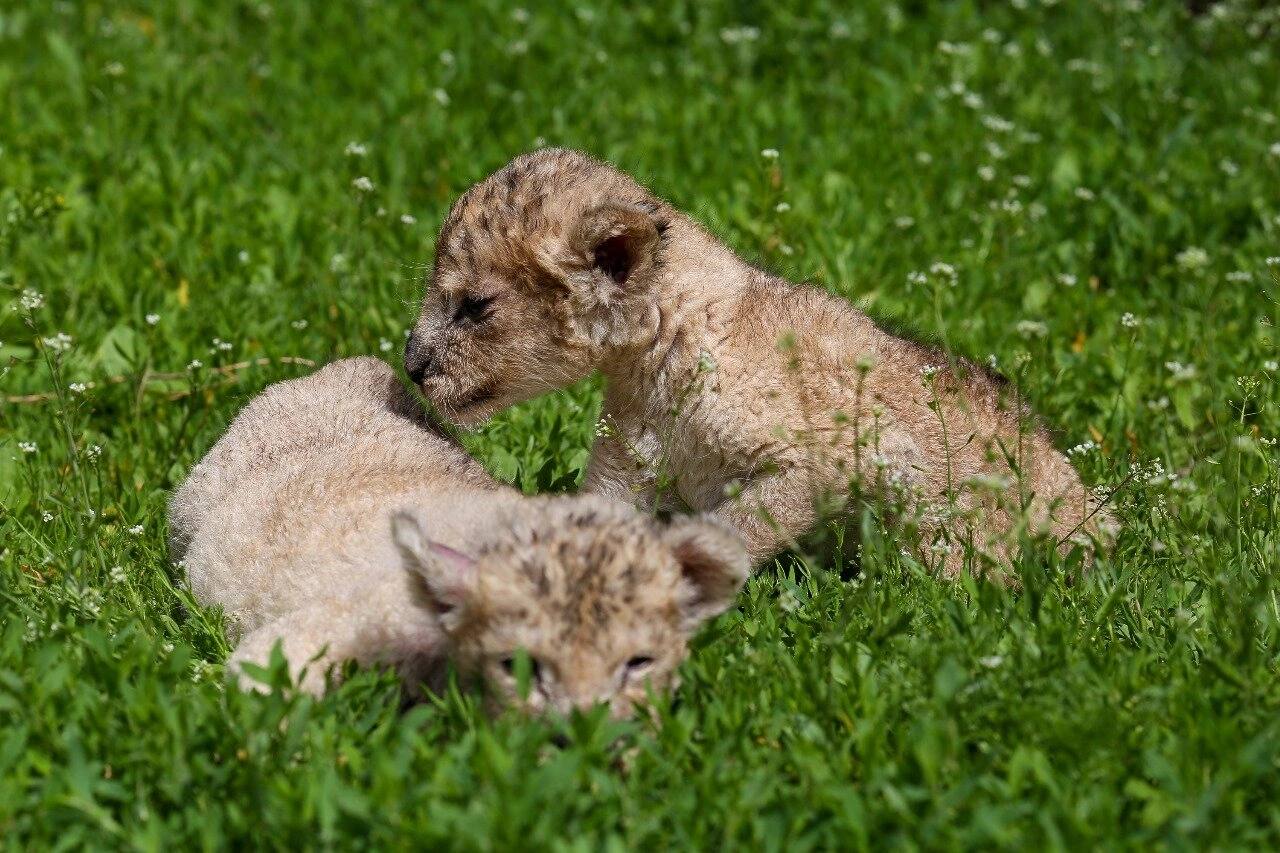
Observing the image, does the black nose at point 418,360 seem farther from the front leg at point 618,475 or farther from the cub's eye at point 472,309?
the front leg at point 618,475

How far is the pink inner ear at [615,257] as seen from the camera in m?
6.14

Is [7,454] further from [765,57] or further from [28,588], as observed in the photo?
[765,57]

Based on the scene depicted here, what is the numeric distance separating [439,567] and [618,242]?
74.4 inches

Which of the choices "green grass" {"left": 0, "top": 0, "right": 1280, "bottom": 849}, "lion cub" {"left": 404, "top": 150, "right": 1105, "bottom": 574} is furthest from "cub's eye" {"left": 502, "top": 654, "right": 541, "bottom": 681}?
"lion cub" {"left": 404, "top": 150, "right": 1105, "bottom": 574}

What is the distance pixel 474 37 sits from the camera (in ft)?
37.2

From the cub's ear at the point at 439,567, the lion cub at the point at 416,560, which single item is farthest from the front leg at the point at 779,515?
the cub's ear at the point at 439,567

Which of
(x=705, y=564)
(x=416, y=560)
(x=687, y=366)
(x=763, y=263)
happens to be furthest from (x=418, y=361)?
(x=705, y=564)

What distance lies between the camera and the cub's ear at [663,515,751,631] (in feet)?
15.6

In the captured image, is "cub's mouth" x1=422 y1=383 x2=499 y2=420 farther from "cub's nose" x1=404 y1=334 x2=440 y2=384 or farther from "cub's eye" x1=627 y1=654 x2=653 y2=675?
"cub's eye" x1=627 y1=654 x2=653 y2=675

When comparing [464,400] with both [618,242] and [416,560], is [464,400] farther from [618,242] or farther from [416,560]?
[416,560]

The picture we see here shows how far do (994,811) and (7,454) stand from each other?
441 centimetres

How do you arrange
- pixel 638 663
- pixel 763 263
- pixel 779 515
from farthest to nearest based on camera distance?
pixel 763 263 < pixel 779 515 < pixel 638 663

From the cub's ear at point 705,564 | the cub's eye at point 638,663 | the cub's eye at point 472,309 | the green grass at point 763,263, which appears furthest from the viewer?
the cub's eye at point 472,309

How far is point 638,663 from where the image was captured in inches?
182
